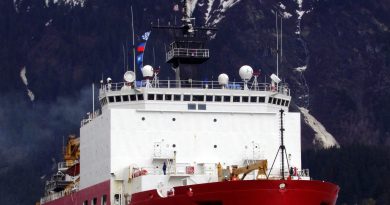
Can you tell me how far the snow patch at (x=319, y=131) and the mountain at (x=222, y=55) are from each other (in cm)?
17

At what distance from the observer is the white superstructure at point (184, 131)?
229ft

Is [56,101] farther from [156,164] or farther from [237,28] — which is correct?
[156,164]

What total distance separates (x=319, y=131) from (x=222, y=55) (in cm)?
1592

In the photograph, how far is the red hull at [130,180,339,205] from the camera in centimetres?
6244

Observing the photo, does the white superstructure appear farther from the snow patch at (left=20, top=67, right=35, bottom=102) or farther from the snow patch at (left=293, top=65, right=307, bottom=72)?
the snow patch at (left=293, top=65, right=307, bottom=72)

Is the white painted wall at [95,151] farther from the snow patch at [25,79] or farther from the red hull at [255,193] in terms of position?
the snow patch at [25,79]

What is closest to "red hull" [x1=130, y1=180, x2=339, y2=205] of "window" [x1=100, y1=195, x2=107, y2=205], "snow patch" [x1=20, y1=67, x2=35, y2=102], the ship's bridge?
"window" [x1=100, y1=195, x2=107, y2=205]

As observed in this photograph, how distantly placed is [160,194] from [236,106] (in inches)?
303

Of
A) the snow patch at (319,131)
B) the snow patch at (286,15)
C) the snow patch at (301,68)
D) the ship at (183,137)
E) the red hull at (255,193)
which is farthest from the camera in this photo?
the snow patch at (286,15)

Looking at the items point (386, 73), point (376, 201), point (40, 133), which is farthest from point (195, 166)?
point (386, 73)

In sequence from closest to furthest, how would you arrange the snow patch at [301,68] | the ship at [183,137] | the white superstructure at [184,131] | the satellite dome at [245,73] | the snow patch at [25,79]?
the ship at [183,137], the white superstructure at [184,131], the satellite dome at [245,73], the snow patch at [25,79], the snow patch at [301,68]

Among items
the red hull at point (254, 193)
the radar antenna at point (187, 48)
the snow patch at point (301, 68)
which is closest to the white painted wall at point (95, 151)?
the radar antenna at point (187, 48)

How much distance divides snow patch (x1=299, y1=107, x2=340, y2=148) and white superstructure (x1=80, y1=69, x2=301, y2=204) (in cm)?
10211

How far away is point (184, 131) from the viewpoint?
7019 centimetres
